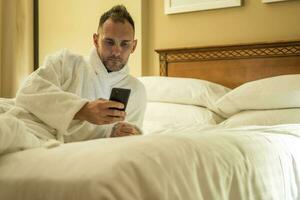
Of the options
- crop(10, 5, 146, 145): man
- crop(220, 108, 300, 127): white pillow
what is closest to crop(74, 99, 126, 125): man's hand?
crop(10, 5, 146, 145): man

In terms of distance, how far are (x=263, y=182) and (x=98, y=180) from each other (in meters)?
0.59

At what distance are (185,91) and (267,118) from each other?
0.66 metres

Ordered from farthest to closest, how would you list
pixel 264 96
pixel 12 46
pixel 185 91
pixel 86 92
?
pixel 12 46
pixel 185 91
pixel 264 96
pixel 86 92

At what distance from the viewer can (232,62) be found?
3.03m

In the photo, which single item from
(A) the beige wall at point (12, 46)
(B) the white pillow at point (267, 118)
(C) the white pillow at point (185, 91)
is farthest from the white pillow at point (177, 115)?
(A) the beige wall at point (12, 46)

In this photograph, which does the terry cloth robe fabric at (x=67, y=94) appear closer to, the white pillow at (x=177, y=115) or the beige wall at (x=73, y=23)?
the white pillow at (x=177, y=115)

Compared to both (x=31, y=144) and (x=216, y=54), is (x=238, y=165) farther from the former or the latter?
(x=216, y=54)

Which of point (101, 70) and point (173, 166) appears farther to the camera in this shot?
point (101, 70)

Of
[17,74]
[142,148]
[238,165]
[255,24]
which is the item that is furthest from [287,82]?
[17,74]

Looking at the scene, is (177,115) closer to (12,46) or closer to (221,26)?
(221,26)

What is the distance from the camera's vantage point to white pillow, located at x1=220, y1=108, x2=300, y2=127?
7.16 feet

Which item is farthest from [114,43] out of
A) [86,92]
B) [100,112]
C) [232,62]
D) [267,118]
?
[232,62]

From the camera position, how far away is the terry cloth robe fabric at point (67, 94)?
1.42m

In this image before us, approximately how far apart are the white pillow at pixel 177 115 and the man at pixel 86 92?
1.96 feet
